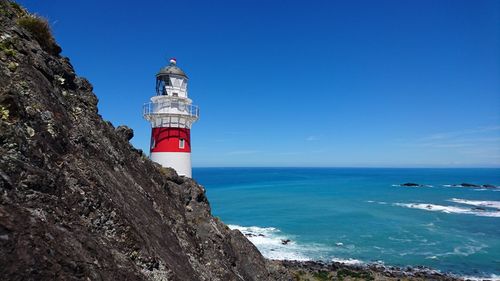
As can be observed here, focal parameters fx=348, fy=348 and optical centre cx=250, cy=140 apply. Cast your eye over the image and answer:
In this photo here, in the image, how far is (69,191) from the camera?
5.23 m

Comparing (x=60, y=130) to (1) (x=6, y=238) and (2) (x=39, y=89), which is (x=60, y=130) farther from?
(1) (x=6, y=238)

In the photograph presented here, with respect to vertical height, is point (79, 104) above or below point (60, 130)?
above

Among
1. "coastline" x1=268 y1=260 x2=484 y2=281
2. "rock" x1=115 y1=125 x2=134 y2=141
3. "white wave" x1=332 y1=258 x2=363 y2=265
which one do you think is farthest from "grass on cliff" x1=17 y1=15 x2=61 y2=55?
"white wave" x1=332 y1=258 x2=363 y2=265

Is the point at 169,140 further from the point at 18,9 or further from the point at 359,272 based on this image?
the point at 359,272

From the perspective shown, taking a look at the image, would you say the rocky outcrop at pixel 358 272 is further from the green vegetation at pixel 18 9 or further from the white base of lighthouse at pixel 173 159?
the green vegetation at pixel 18 9

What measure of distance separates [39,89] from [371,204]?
7487 centimetres

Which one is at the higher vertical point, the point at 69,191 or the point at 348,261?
the point at 69,191

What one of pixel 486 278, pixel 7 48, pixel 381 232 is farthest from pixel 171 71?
pixel 381 232

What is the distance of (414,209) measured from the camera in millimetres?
65250

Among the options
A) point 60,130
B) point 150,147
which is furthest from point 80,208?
point 150,147

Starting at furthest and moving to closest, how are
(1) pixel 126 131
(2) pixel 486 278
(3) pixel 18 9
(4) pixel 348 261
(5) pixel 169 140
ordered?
(4) pixel 348 261 < (2) pixel 486 278 < (5) pixel 169 140 < (1) pixel 126 131 < (3) pixel 18 9

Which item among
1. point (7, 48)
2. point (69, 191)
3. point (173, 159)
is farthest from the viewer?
point (173, 159)

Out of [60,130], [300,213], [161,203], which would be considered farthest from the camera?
[300,213]

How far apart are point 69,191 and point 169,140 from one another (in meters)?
14.8
